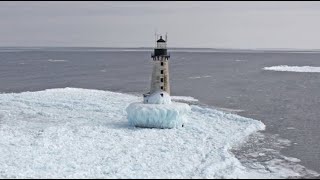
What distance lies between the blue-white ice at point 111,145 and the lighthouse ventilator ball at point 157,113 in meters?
0.48

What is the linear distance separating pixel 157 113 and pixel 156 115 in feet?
0.43

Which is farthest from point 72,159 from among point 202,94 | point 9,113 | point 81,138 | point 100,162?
point 202,94

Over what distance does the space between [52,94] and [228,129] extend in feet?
56.7

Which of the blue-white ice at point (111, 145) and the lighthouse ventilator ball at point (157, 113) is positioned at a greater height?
the lighthouse ventilator ball at point (157, 113)

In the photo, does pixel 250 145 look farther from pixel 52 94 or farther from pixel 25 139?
pixel 52 94

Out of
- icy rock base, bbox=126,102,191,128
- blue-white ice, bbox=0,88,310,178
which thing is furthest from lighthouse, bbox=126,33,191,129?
blue-white ice, bbox=0,88,310,178

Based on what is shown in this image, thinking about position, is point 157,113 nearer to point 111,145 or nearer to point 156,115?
point 156,115

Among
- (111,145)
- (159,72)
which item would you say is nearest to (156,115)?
(159,72)

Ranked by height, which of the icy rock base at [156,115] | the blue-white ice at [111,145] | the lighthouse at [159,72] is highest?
the lighthouse at [159,72]

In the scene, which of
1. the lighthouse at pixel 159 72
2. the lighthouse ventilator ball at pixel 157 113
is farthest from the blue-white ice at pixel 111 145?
the lighthouse at pixel 159 72

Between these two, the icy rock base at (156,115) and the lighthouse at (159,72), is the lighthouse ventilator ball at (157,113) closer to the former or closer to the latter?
the icy rock base at (156,115)

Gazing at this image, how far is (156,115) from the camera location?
2136 cm

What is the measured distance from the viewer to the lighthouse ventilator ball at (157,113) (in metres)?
21.3

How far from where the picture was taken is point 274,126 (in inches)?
941
